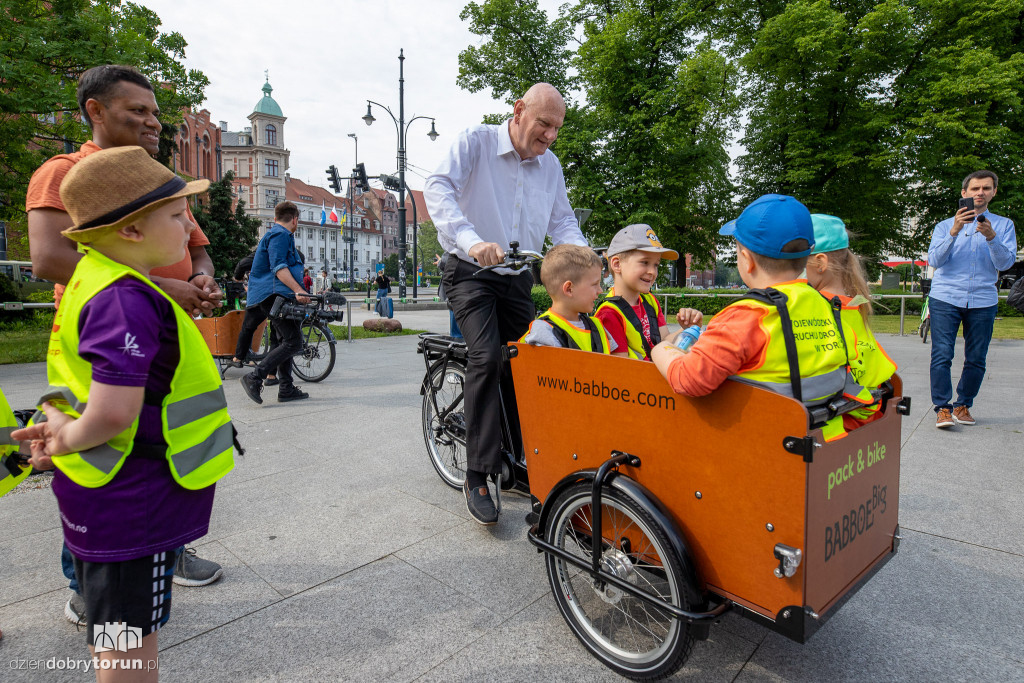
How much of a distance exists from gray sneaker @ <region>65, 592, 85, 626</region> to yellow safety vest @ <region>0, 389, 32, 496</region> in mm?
507

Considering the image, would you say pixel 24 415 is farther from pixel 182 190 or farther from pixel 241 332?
pixel 241 332

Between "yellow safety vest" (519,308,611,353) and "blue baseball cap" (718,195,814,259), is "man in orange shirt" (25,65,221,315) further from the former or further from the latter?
"blue baseball cap" (718,195,814,259)

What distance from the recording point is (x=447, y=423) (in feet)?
11.0

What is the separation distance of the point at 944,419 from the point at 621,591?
4.27 metres

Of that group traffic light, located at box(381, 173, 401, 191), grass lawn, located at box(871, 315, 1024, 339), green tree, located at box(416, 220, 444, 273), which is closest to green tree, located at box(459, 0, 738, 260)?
traffic light, located at box(381, 173, 401, 191)

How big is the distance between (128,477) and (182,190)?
0.66 metres

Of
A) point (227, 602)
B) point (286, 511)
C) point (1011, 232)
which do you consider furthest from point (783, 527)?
point (1011, 232)

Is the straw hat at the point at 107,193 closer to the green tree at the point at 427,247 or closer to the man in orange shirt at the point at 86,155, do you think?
the man in orange shirt at the point at 86,155

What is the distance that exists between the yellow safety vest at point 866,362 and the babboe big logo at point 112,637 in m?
2.12

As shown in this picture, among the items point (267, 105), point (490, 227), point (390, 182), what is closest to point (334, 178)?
point (390, 182)

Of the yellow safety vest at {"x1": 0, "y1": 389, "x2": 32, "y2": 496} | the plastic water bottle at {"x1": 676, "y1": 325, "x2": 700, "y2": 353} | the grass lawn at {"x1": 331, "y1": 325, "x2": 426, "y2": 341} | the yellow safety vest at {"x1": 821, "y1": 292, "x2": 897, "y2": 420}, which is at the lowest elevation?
the grass lawn at {"x1": 331, "y1": 325, "x2": 426, "y2": 341}

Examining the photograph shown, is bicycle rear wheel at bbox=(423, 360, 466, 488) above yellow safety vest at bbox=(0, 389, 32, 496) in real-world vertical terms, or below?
below

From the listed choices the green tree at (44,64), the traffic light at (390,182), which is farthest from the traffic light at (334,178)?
the green tree at (44,64)

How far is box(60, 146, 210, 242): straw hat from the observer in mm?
1283
